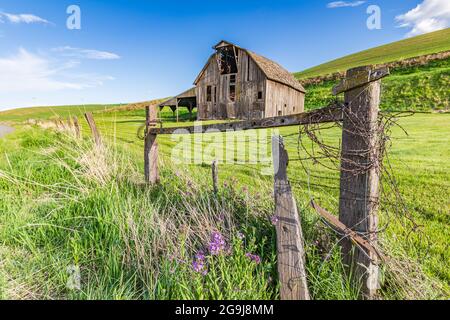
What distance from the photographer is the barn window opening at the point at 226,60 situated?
89.4 ft

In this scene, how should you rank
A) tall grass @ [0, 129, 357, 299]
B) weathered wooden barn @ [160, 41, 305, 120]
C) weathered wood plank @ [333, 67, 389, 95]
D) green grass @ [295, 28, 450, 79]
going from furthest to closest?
green grass @ [295, 28, 450, 79], weathered wooden barn @ [160, 41, 305, 120], tall grass @ [0, 129, 357, 299], weathered wood plank @ [333, 67, 389, 95]

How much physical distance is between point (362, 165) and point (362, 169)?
3cm

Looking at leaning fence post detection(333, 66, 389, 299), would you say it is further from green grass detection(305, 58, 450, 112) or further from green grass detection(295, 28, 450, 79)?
green grass detection(295, 28, 450, 79)

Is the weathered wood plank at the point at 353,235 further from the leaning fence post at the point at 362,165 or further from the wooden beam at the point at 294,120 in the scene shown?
the wooden beam at the point at 294,120

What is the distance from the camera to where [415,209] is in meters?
4.05

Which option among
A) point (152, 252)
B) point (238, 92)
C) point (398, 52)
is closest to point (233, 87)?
point (238, 92)

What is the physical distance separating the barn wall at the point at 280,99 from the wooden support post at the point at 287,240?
22.2 m

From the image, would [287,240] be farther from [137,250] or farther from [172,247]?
[137,250]

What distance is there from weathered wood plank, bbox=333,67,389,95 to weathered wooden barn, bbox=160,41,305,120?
23360 millimetres

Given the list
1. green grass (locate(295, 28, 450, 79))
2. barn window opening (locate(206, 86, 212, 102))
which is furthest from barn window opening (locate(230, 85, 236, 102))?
green grass (locate(295, 28, 450, 79))

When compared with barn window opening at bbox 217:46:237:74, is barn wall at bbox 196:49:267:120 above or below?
below

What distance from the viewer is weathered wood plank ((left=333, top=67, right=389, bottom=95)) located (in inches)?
78.3
